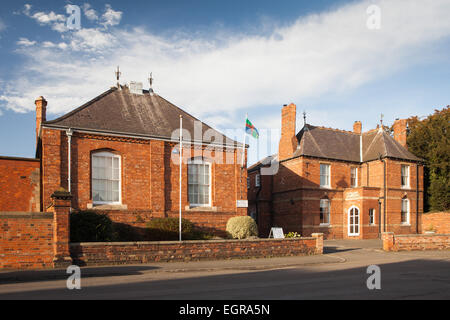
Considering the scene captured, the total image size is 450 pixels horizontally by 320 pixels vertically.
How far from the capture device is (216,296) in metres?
9.39

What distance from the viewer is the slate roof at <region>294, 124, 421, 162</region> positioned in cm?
3459

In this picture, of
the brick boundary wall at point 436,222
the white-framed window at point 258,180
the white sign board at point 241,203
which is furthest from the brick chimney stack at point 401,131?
the white sign board at point 241,203

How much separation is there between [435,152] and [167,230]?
2741 cm

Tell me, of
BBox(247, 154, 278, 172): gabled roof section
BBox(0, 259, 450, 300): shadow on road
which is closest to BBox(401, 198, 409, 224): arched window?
BBox(247, 154, 278, 172): gabled roof section

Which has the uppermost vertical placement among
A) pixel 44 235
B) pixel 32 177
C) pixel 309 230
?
pixel 32 177

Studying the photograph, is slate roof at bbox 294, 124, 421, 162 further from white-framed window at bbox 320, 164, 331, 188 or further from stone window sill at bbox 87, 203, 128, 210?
stone window sill at bbox 87, 203, 128, 210

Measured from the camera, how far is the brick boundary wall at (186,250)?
15180 millimetres

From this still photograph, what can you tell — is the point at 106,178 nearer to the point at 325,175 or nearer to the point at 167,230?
the point at 167,230

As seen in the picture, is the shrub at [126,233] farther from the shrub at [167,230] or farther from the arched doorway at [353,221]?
the arched doorway at [353,221]

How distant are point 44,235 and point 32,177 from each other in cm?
723

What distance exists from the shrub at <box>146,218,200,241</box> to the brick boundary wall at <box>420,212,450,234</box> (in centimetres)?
2398

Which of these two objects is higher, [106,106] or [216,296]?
[106,106]
